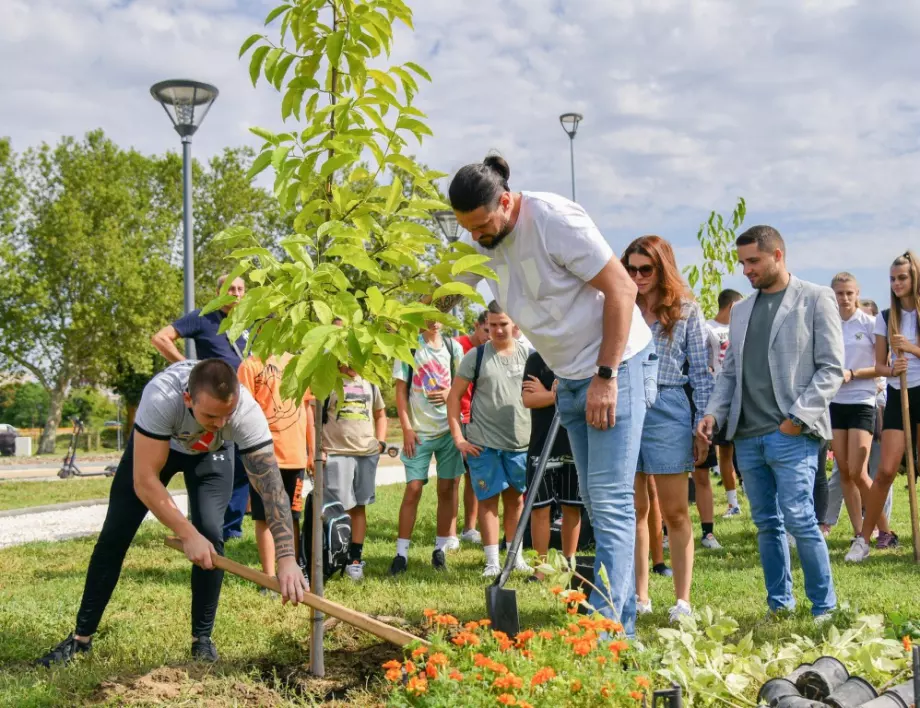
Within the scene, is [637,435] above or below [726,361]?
below

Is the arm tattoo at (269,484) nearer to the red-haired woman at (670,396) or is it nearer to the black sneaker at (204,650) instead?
the black sneaker at (204,650)

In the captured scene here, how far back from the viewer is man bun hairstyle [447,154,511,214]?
123 inches

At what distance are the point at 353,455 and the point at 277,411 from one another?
0.88 metres

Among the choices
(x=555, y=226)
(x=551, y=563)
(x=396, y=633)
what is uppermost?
(x=555, y=226)

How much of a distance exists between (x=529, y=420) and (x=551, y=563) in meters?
3.14

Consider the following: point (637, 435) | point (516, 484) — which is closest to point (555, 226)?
point (637, 435)

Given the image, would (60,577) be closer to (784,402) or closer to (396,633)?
(396,633)

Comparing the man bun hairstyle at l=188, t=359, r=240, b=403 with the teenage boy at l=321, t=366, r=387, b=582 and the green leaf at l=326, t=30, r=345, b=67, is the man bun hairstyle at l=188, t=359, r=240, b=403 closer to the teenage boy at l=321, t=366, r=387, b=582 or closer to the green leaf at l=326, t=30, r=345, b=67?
the green leaf at l=326, t=30, r=345, b=67

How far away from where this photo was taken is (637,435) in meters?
3.46

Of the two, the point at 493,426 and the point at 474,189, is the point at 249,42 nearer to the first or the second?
the point at 474,189

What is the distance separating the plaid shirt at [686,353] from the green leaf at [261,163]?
236cm

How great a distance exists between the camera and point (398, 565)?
20.4 feet

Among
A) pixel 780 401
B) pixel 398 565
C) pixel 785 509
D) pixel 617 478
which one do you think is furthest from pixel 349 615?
pixel 398 565

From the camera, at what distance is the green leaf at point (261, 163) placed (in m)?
3.07
